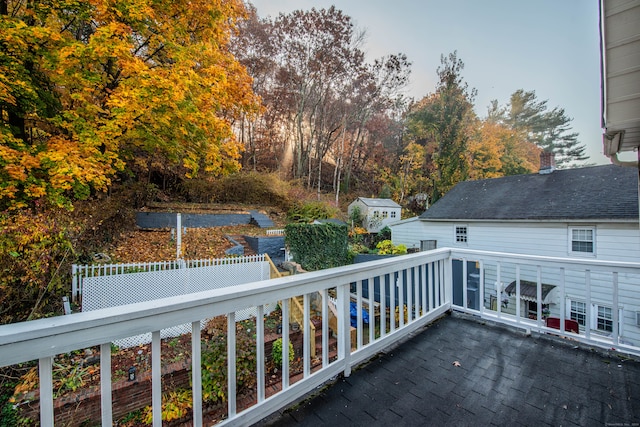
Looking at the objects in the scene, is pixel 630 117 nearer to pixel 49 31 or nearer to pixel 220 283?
pixel 220 283

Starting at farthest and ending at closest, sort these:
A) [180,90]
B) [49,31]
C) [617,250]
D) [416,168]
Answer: [416,168], [617,250], [180,90], [49,31]

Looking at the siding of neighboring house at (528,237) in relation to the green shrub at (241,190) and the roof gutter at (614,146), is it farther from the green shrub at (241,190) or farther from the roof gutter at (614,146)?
the roof gutter at (614,146)

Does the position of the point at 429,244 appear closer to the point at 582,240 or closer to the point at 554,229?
the point at 554,229

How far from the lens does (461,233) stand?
1102cm

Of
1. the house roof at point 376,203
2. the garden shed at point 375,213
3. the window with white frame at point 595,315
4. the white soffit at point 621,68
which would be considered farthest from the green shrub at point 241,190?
the white soffit at point 621,68

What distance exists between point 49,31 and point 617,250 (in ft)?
44.4

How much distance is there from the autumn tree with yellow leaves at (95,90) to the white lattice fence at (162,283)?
1.57 m

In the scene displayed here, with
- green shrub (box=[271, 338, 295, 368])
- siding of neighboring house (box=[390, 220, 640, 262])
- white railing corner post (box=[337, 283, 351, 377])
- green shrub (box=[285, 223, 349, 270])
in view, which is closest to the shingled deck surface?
white railing corner post (box=[337, 283, 351, 377])

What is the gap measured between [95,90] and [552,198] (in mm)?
13142

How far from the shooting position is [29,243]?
11.2 ft

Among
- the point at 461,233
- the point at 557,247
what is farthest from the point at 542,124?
the point at 557,247

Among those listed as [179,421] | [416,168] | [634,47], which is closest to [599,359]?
[634,47]

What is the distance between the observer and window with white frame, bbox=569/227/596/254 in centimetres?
794

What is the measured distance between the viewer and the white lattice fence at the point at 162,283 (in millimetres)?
4422
